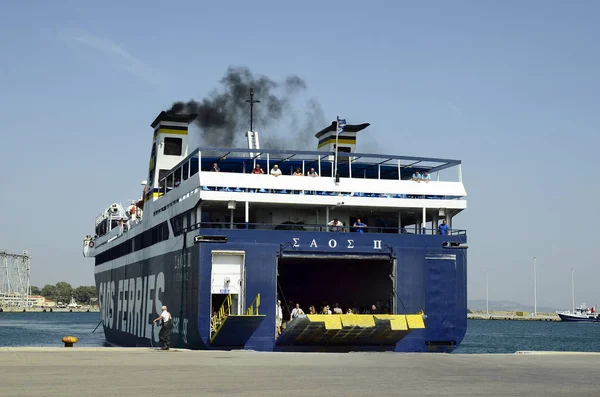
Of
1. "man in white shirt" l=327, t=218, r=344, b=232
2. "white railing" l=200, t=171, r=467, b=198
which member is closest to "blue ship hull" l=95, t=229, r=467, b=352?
"man in white shirt" l=327, t=218, r=344, b=232

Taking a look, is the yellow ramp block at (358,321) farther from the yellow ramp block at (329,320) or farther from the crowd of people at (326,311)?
the crowd of people at (326,311)

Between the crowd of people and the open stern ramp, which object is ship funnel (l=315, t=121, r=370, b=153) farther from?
the open stern ramp

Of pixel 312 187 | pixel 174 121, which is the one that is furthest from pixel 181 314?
pixel 174 121

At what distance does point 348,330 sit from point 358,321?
49cm

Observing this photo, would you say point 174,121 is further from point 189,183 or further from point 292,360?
point 292,360

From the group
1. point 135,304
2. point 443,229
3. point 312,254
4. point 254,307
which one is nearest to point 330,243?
point 312,254

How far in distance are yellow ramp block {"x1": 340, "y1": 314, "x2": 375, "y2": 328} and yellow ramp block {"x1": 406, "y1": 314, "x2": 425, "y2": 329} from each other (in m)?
1.40

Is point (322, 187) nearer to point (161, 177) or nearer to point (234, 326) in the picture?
point (234, 326)

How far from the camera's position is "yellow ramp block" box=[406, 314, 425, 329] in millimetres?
29781

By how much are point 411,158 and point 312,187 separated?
4239 mm

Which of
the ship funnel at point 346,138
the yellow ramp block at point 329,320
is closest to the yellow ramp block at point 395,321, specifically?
the yellow ramp block at point 329,320

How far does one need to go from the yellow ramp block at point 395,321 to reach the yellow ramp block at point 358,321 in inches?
12.7

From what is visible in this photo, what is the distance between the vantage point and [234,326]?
2872cm

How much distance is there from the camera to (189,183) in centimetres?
3259
